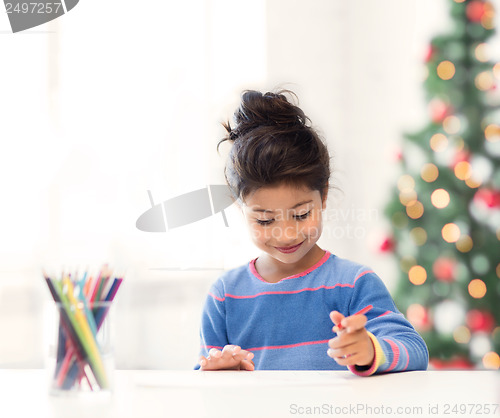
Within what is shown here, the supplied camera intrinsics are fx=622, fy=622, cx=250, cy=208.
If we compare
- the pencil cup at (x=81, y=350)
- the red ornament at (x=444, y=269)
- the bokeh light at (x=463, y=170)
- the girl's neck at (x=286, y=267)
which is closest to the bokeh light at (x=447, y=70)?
the bokeh light at (x=463, y=170)

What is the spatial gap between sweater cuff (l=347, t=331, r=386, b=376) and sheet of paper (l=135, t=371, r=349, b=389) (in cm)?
2

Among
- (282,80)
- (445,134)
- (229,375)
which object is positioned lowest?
(229,375)

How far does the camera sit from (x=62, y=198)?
2.39 meters

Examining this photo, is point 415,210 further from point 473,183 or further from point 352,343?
point 352,343

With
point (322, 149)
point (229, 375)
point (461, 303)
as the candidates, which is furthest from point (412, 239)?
point (229, 375)

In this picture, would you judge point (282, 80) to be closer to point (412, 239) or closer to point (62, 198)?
point (412, 239)

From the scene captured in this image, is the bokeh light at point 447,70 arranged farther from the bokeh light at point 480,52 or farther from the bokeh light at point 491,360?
the bokeh light at point 491,360

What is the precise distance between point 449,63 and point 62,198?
5.28 feet

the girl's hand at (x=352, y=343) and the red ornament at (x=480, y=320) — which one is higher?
the girl's hand at (x=352, y=343)

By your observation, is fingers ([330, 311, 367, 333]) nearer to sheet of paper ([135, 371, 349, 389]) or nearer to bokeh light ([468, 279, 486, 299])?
sheet of paper ([135, 371, 349, 389])

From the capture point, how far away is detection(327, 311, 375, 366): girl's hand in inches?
32.1

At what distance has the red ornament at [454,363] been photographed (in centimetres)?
243

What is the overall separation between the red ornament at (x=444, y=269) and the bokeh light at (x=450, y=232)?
8 cm

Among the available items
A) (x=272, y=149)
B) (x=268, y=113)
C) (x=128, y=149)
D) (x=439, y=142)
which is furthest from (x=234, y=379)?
(x=439, y=142)
